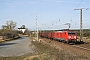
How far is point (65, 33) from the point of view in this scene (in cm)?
4331

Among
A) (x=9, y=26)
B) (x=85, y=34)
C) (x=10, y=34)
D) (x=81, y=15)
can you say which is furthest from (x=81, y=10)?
(x=9, y=26)

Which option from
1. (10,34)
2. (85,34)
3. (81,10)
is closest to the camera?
(81,10)

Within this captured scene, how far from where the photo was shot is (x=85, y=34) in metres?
80.4

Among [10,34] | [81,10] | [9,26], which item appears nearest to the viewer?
[81,10]

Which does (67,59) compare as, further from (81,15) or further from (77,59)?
(81,15)

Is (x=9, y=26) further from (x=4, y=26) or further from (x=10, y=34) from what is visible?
(x=10, y=34)

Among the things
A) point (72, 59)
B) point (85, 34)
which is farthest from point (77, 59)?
point (85, 34)

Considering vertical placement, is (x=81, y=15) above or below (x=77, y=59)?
above

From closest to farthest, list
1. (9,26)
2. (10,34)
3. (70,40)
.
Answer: (70,40), (10,34), (9,26)

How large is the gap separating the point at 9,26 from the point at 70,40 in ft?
400

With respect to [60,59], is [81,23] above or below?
above

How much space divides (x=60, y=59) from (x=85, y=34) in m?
65.4

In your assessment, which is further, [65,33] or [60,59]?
[65,33]

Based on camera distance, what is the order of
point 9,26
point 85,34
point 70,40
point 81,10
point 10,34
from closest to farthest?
point 70,40 → point 81,10 → point 85,34 → point 10,34 → point 9,26
